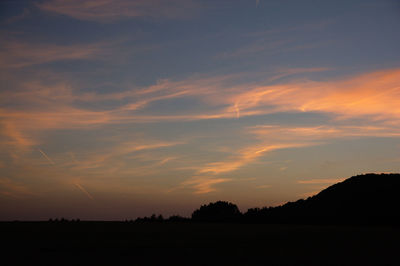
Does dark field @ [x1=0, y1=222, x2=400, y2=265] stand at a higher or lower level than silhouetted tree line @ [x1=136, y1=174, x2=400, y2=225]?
lower

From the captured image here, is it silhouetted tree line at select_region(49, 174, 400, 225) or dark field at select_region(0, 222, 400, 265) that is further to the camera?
silhouetted tree line at select_region(49, 174, 400, 225)

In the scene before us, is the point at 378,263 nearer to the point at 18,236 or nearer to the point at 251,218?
the point at 18,236

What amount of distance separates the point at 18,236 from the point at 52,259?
8137 mm

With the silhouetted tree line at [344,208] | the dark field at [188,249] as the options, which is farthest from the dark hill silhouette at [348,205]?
the dark field at [188,249]

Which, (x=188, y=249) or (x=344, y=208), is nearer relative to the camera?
(x=188, y=249)

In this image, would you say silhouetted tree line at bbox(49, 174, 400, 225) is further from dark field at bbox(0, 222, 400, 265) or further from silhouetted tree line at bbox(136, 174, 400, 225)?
dark field at bbox(0, 222, 400, 265)

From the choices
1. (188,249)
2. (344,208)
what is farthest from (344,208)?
(188,249)

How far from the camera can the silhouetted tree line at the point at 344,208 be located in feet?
145

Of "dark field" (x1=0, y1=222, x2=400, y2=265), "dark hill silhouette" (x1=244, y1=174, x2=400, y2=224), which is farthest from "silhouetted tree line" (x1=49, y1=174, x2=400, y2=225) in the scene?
"dark field" (x1=0, y1=222, x2=400, y2=265)

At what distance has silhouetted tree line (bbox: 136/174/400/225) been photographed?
44156mm

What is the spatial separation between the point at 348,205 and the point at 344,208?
1013 mm

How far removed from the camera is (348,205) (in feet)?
161

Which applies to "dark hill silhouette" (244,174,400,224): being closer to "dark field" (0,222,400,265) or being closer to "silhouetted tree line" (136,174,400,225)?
"silhouetted tree line" (136,174,400,225)

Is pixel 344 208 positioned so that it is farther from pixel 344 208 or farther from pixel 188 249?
Result: pixel 188 249
